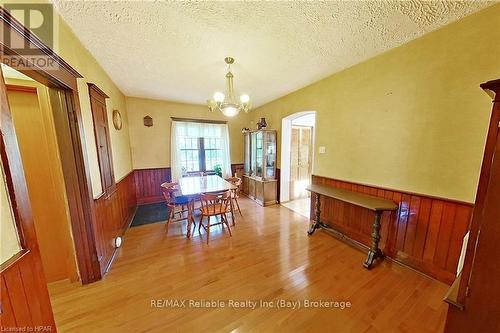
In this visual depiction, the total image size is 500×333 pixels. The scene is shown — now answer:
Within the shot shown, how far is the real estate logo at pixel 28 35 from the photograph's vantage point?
1000mm

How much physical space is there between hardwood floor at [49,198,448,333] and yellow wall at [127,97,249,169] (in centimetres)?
232

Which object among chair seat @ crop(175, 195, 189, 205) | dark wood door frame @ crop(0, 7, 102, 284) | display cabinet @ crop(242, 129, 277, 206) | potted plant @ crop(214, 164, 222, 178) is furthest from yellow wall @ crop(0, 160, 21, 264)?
potted plant @ crop(214, 164, 222, 178)

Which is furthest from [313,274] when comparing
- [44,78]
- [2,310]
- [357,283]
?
[44,78]

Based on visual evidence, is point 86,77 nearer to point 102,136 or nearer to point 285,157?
point 102,136

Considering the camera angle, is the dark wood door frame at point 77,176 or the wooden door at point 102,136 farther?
the wooden door at point 102,136

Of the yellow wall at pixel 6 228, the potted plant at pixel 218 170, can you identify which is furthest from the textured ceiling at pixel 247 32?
the potted plant at pixel 218 170

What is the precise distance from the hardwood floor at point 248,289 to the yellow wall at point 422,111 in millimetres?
1094

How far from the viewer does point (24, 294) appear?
3.04 ft

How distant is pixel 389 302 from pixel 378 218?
830 mm

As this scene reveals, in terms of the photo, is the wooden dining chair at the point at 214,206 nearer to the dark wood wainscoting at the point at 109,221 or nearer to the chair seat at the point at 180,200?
the chair seat at the point at 180,200

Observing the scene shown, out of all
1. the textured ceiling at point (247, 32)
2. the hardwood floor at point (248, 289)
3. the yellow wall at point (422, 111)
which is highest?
the textured ceiling at point (247, 32)

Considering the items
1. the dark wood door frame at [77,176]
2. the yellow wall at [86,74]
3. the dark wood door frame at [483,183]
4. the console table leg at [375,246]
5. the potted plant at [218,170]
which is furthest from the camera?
the potted plant at [218,170]

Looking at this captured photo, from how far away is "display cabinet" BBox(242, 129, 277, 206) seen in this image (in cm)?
427

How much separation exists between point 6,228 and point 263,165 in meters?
3.79
